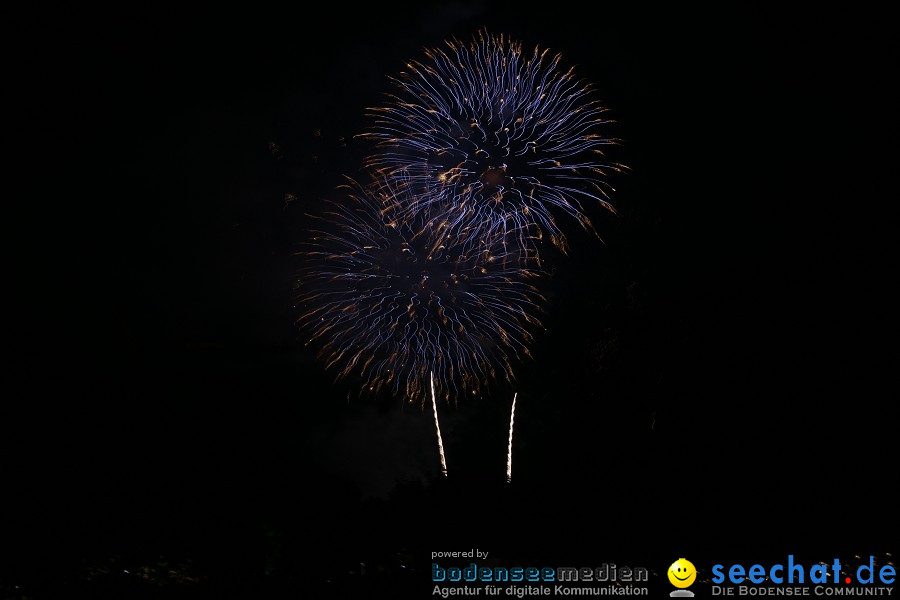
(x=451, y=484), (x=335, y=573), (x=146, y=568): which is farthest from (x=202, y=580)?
(x=451, y=484)

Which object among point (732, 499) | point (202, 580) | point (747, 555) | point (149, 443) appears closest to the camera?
point (202, 580)

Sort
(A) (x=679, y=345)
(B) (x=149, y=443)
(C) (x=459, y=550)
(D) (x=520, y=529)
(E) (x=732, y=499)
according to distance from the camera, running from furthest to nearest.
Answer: (B) (x=149, y=443)
(A) (x=679, y=345)
(E) (x=732, y=499)
(D) (x=520, y=529)
(C) (x=459, y=550)

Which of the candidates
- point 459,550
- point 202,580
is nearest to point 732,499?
point 459,550

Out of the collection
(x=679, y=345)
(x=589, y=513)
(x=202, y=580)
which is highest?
(x=679, y=345)

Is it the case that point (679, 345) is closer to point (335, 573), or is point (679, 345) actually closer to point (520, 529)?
point (520, 529)

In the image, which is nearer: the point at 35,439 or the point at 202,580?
the point at 202,580

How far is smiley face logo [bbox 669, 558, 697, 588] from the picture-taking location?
15500 mm

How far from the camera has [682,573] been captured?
15695 mm

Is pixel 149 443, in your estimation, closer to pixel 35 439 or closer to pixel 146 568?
pixel 35 439

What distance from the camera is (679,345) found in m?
24.2

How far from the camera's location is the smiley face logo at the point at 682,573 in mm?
15500

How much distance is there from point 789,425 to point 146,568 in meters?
18.2

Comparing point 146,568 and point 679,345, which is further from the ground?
point 679,345

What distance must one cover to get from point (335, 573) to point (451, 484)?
375 inches
